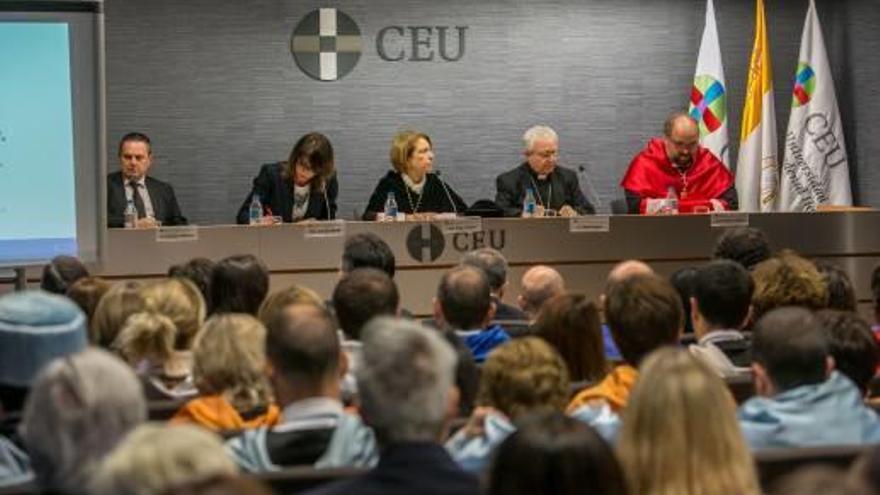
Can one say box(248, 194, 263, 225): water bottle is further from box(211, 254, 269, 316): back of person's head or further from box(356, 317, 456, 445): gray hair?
box(356, 317, 456, 445): gray hair

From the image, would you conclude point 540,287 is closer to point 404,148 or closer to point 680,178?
point 404,148

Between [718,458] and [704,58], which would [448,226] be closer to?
[704,58]

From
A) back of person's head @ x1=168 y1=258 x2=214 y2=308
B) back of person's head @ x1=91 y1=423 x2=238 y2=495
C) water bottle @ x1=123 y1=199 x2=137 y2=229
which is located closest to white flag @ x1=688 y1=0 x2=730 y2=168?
water bottle @ x1=123 y1=199 x2=137 y2=229

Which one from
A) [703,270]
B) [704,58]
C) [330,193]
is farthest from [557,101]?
[703,270]

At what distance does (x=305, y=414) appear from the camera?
3494 mm

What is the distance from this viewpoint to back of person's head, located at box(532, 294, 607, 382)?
443 centimetres

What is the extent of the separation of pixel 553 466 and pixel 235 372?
1768 mm

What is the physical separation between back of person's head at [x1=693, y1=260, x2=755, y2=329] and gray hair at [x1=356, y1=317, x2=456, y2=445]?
2280 mm

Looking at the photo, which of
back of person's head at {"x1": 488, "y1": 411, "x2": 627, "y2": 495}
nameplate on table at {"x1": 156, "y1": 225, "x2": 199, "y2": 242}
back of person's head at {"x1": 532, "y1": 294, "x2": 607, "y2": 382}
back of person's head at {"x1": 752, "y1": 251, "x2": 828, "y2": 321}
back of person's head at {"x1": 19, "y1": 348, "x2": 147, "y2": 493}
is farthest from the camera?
nameplate on table at {"x1": 156, "y1": 225, "x2": 199, "y2": 242}

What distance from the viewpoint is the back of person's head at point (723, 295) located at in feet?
16.4

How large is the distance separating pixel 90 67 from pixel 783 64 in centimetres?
560

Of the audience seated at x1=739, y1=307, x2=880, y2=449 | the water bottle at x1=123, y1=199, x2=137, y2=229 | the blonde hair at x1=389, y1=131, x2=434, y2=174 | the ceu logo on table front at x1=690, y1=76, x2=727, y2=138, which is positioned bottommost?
the audience seated at x1=739, y1=307, x2=880, y2=449

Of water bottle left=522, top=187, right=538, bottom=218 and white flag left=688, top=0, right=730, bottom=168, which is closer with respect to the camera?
water bottle left=522, top=187, right=538, bottom=218

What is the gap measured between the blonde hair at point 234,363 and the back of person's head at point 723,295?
1662 millimetres
